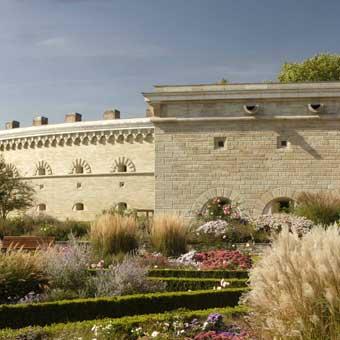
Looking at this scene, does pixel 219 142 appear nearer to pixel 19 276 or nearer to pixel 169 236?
pixel 169 236

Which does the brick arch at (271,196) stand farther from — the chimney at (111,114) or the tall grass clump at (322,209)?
the chimney at (111,114)

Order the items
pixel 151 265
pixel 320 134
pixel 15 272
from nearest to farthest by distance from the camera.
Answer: pixel 15 272, pixel 151 265, pixel 320 134

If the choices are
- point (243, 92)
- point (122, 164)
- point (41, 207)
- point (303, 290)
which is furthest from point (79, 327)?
point (41, 207)

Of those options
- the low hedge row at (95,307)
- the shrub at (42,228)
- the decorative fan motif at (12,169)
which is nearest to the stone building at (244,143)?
the shrub at (42,228)

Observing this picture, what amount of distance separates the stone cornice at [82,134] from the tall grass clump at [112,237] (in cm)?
1807

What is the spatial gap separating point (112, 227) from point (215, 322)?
23.0ft

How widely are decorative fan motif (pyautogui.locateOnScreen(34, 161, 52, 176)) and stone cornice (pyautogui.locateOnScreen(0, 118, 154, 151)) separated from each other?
1107 mm

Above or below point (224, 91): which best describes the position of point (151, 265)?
below

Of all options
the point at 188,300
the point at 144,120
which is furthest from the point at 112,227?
the point at 144,120

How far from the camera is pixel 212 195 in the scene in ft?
73.7

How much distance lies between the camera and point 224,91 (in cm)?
2275

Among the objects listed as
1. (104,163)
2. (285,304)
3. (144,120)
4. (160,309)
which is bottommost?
(160,309)

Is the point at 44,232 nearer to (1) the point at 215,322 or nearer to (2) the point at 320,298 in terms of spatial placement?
(1) the point at 215,322

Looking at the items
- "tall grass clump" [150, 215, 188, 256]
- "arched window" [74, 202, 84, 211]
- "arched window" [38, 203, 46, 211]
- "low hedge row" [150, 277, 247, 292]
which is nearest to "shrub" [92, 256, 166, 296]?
"low hedge row" [150, 277, 247, 292]
